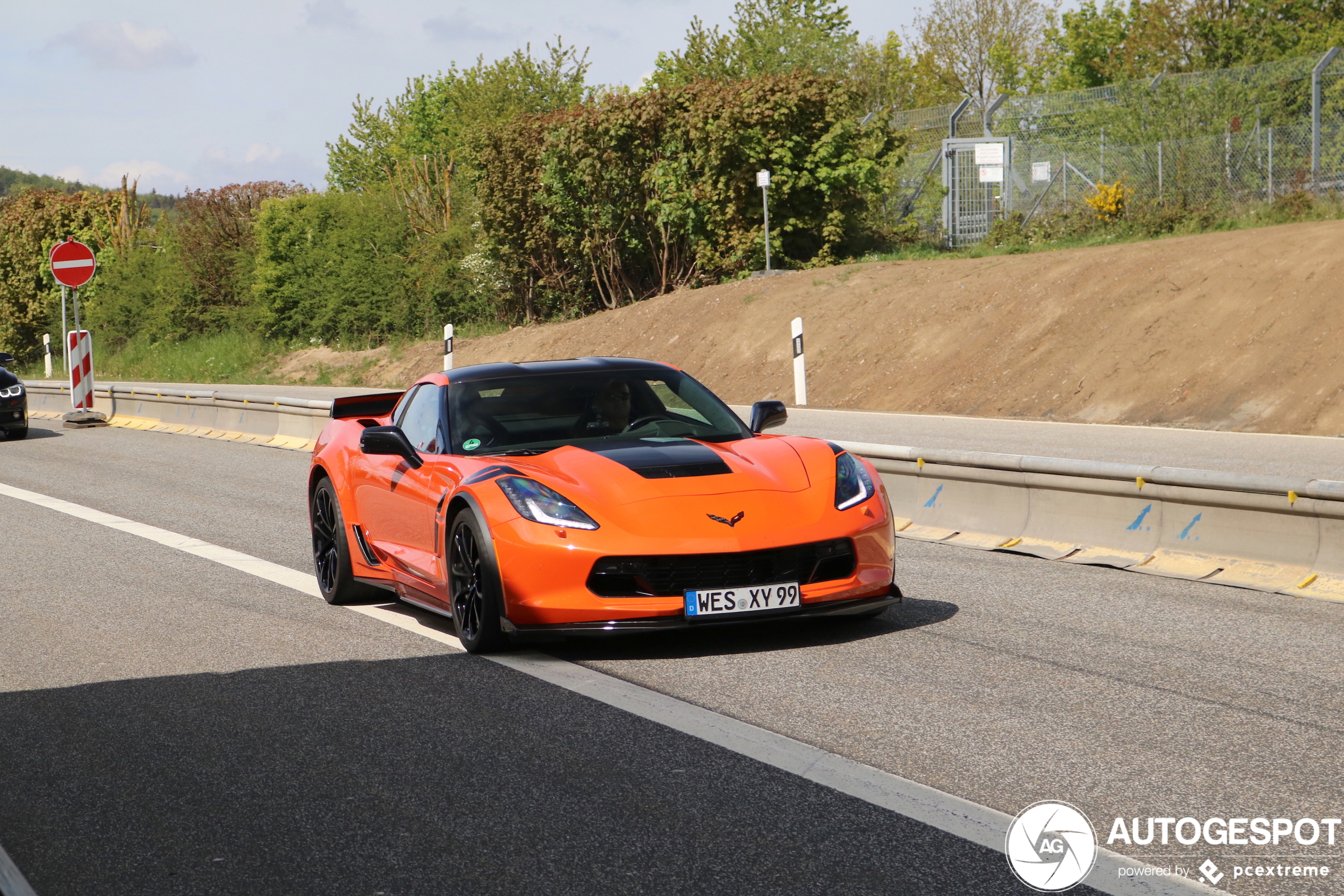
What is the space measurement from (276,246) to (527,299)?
1117cm

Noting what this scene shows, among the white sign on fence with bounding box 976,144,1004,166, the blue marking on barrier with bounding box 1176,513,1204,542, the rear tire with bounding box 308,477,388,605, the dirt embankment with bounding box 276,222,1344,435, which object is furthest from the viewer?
the white sign on fence with bounding box 976,144,1004,166

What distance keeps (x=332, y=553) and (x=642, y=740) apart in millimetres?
3796

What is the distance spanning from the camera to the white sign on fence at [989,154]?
31078mm

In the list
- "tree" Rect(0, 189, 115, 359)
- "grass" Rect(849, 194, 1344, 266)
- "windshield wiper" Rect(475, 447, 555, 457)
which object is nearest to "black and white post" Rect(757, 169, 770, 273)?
"grass" Rect(849, 194, 1344, 266)

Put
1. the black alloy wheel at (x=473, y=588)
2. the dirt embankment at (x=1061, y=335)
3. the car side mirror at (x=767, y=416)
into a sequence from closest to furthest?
the black alloy wheel at (x=473, y=588), the car side mirror at (x=767, y=416), the dirt embankment at (x=1061, y=335)

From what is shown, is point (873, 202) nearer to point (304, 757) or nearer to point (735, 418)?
point (735, 418)

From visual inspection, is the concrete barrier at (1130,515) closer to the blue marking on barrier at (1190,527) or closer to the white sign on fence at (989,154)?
the blue marking on barrier at (1190,527)

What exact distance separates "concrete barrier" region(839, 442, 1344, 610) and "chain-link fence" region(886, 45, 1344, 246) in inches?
698

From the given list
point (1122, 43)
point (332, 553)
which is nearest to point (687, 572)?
point (332, 553)

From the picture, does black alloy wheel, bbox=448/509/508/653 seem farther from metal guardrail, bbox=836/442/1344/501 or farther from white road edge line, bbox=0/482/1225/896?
metal guardrail, bbox=836/442/1344/501

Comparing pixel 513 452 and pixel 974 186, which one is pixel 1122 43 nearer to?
pixel 974 186

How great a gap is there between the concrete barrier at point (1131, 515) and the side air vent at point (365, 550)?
3.54 metres

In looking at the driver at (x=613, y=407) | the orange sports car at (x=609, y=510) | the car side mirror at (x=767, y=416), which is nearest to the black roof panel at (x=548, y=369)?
the orange sports car at (x=609, y=510)

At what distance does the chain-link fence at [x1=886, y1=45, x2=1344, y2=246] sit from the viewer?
25.9 m
